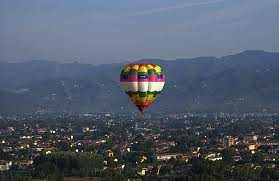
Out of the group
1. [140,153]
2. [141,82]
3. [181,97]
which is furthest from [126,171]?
[181,97]

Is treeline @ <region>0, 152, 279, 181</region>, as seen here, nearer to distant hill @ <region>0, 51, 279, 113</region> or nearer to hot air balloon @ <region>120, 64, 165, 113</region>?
hot air balloon @ <region>120, 64, 165, 113</region>

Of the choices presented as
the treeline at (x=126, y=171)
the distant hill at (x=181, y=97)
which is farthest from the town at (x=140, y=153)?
the distant hill at (x=181, y=97)

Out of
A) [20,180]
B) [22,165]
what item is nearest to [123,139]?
[22,165]

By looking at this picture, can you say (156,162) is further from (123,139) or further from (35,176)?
(123,139)

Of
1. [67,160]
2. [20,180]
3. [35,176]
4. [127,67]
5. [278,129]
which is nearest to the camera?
[127,67]

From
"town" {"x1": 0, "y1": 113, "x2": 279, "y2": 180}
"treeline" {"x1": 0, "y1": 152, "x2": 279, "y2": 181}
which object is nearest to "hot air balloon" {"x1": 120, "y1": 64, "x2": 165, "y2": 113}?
"treeline" {"x1": 0, "y1": 152, "x2": 279, "y2": 181}

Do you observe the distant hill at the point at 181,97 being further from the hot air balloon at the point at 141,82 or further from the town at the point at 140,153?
the hot air balloon at the point at 141,82
